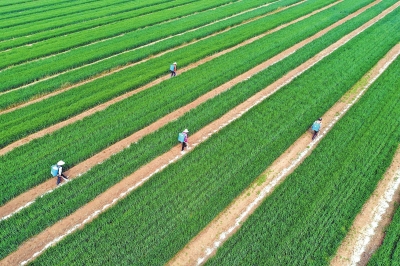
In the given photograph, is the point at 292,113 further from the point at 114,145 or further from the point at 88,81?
the point at 88,81

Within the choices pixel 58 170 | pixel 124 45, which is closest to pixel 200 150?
pixel 58 170

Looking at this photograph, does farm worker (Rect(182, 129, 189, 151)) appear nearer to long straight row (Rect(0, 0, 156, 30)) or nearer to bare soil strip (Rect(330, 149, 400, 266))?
bare soil strip (Rect(330, 149, 400, 266))

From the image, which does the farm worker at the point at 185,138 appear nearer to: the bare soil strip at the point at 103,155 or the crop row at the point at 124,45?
the bare soil strip at the point at 103,155

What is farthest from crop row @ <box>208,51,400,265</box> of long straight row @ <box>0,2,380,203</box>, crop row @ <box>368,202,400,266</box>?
long straight row @ <box>0,2,380,203</box>

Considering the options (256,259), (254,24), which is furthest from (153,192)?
(254,24)

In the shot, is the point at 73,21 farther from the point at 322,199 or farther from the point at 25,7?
the point at 322,199

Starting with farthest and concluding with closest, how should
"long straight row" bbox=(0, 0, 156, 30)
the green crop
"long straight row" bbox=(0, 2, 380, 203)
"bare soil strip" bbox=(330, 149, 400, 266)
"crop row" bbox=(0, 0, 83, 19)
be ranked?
"crop row" bbox=(0, 0, 83, 19) < "long straight row" bbox=(0, 0, 156, 30) < "long straight row" bbox=(0, 2, 380, 203) < "bare soil strip" bbox=(330, 149, 400, 266) < the green crop

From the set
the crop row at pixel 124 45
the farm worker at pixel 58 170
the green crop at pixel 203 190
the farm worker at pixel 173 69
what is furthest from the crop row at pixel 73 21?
the green crop at pixel 203 190
